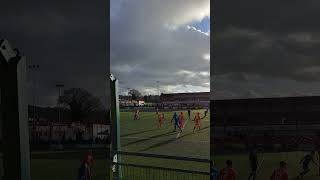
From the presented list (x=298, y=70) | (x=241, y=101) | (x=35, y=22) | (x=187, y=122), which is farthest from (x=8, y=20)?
(x=187, y=122)

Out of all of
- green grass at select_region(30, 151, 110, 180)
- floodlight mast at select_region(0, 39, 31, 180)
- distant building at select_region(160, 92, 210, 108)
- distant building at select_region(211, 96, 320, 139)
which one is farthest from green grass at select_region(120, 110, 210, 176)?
floodlight mast at select_region(0, 39, 31, 180)

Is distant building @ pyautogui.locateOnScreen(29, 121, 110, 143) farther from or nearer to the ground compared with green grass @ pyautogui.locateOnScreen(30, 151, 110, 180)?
farther from the ground

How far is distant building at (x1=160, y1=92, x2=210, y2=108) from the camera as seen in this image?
786 centimetres

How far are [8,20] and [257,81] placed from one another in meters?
2.65

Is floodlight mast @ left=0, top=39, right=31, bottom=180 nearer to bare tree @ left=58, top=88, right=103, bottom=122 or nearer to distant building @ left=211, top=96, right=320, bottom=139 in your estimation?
bare tree @ left=58, top=88, right=103, bottom=122

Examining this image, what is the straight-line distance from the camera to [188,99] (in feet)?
33.1

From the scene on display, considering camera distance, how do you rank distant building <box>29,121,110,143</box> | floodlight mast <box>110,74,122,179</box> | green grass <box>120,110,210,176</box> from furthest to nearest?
A: green grass <box>120,110,210,176</box>
floodlight mast <box>110,74,122,179</box>
distant building <box>29,121,110,143</box>

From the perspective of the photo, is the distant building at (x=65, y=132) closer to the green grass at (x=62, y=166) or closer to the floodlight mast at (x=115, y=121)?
the green grass at (x=62, y=166)

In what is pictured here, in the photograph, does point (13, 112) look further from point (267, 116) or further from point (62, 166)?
point (267, 116)

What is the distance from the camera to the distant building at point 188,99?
25.8 ft

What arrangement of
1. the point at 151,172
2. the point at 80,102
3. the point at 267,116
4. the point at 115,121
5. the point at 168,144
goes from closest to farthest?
1. the point at 267,116
2. the point at 80,102
3. the point at 151,172
4. the point at 115,121
5. the point at 168,144

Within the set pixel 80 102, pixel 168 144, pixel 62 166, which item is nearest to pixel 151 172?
pixel 62 166

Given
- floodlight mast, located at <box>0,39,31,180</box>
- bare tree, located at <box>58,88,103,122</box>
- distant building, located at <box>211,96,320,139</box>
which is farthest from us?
bare tree, located at <box>58,88,103,122</box>

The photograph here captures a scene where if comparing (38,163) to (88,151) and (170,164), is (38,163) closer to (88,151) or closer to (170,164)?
(88,151)
